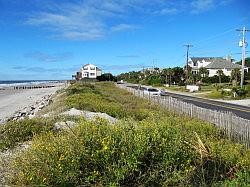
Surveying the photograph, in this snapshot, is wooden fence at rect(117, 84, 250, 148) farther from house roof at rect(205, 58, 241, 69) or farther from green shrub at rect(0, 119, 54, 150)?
house roof at rect(205, 58, 241, 69)

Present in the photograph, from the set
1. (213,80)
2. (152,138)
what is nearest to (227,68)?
(213,80)

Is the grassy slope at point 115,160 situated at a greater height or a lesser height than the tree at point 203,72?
lesser

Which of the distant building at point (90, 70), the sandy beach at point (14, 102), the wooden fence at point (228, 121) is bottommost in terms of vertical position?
the sandy beach at point (14, 102)

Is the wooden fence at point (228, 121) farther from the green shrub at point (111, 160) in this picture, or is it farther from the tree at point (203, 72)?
the tree at point (203, 72)

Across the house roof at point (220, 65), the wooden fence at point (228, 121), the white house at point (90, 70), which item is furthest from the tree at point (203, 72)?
the wooden fence at point (228, 121)

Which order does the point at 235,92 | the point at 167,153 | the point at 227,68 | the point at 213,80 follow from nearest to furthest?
1. the point at 167,153
2. the point at 235,92
3. the point at 213,80
4. the point at 227,68

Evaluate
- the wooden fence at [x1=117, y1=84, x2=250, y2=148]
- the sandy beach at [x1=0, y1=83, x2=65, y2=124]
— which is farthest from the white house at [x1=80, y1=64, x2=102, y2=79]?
the wooden fence at [x1=117, y1=84, x2=250, y2=148]

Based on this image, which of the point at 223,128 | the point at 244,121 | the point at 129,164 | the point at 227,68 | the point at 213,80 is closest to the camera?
the point at 129,164

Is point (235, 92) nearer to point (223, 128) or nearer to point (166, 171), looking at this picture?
point (223, 128)

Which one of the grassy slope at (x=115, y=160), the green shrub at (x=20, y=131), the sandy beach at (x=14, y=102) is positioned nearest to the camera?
the grassy slope at (x=115, y=160)

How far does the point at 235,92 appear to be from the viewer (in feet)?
164

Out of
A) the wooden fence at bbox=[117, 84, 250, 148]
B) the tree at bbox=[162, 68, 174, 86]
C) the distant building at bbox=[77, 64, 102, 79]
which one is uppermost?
the distant building at bbox=[77, 64, 102, 79]

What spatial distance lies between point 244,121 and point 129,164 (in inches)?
310

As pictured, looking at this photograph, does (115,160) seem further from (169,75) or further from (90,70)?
(90,70)
